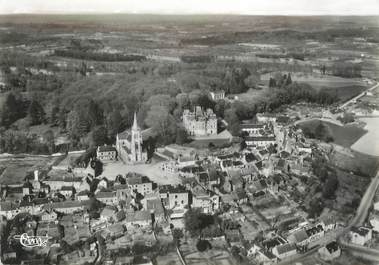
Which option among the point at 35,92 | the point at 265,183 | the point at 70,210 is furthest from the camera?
the point at 35,92

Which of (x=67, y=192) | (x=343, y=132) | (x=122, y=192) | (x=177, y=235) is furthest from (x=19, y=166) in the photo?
(x=343, y=132)

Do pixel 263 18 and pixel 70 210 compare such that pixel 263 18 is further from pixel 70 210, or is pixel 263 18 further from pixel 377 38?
pixel 70 210

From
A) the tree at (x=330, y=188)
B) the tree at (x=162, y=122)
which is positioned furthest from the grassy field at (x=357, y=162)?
the tree at (x=162, y=122)

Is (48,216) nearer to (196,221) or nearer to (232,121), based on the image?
(196,221)

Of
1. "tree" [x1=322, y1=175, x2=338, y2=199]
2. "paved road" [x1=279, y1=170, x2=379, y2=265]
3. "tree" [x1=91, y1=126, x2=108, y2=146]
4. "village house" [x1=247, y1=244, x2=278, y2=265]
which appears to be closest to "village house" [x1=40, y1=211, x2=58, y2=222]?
"tree" [x1=91, y1=126, x2=108, y2=146]

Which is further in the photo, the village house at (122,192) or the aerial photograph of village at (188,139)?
the village house at (122,192)

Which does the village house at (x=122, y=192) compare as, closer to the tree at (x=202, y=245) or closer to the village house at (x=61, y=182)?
the village house at (x=61, y=182)

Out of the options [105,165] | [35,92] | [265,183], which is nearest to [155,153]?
[105,165]
